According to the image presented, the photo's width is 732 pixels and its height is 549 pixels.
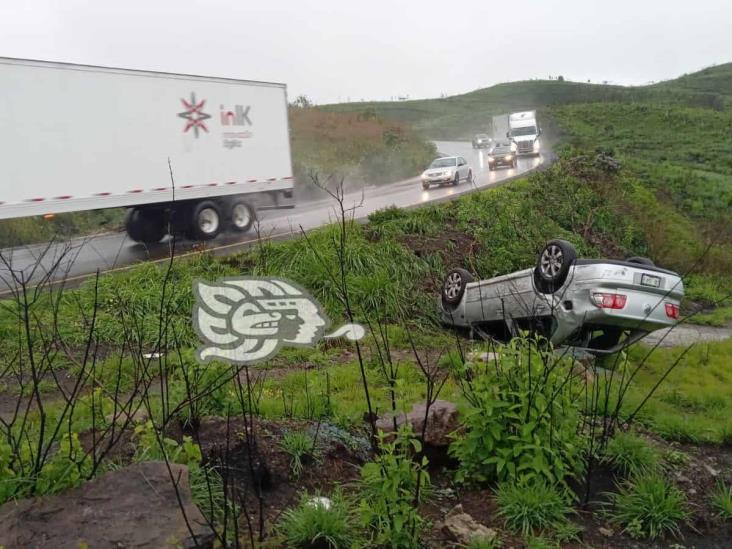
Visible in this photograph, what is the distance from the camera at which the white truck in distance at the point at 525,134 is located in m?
38.1

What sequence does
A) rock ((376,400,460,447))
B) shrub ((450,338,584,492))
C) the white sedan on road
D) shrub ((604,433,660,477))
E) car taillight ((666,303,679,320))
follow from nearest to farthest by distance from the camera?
shrub ((450,338,584,492)) → shrub ((604,433,660,477)) → rock ((376,400,460,447)) → car taillight ((666,303,679,320)) → the white sedan on road

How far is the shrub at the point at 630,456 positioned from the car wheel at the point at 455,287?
5851 millimetres

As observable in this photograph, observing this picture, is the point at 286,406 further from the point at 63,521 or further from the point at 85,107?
the point at 85,107

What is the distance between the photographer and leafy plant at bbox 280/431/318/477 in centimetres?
394

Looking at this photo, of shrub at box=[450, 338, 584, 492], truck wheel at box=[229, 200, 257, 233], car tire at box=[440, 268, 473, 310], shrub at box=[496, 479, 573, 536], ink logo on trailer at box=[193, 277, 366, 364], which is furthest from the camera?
truck wheel at box=[229, 200, 257, 233]

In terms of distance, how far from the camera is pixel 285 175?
61.4ft

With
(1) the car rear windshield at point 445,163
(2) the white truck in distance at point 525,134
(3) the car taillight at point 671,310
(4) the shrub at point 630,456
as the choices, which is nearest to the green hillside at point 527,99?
(2) the white truck in distance at point 525,134

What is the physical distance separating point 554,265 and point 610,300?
837 millimetres

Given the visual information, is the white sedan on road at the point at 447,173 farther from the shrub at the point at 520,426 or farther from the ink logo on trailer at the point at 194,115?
the shrub at the point at 520,426

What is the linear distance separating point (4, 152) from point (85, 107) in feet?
6.65

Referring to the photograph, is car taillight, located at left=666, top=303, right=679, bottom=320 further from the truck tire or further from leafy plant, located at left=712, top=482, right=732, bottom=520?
the truck tire

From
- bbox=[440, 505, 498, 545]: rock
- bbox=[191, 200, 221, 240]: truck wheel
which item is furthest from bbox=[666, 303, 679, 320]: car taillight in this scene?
bbox=[191, 200, 221, 240]: truck wheel

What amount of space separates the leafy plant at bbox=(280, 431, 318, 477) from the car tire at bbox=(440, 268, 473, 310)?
607 cm

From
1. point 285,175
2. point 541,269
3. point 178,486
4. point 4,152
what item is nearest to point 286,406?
point 178,486
